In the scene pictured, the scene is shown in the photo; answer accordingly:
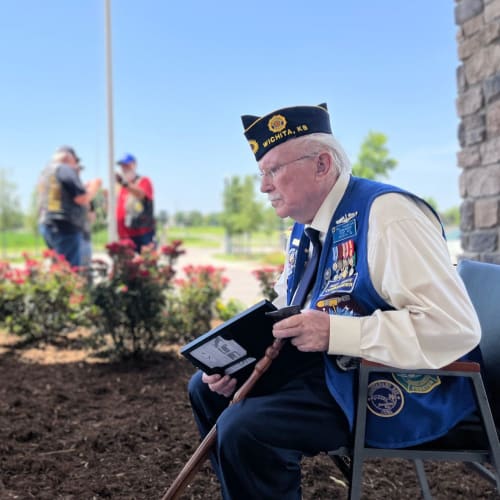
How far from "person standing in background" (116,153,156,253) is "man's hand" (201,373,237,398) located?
4.93 metres

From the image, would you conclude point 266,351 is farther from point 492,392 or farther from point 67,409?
point 67,409

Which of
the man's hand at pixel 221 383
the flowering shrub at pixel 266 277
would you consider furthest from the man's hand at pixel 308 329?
the flowering shrub at pixel 266 277

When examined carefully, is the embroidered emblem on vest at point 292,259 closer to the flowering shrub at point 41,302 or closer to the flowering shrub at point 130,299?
the flowering shrub at point 130,299

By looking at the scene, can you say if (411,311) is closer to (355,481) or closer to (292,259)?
(355,481)

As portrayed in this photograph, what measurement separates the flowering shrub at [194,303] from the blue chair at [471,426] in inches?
130

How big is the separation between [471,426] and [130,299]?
10.6 feet

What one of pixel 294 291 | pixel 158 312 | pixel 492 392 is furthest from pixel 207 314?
pixel 492 392

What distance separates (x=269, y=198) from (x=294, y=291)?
33cm

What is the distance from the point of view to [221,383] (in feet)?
6.12

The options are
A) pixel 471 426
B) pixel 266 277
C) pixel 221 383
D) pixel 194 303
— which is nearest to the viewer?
pixel 471 426

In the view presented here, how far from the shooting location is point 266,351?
1694mm

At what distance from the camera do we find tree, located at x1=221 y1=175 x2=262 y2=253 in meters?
29.8

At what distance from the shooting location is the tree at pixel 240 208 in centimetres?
2975

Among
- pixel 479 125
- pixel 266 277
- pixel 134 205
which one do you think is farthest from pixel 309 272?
pixel 134 205
